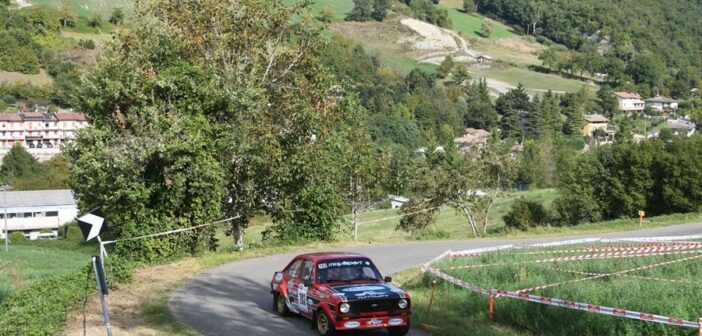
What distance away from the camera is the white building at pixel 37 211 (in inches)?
3839

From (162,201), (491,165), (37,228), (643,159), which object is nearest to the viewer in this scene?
(162,201)

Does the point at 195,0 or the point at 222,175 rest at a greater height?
the point at 195,0

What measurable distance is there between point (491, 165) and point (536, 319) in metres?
31.4

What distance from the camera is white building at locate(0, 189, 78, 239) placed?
320 feet

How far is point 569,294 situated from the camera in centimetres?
1383

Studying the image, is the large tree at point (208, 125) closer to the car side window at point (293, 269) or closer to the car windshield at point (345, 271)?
the car side window at point (293, 269)

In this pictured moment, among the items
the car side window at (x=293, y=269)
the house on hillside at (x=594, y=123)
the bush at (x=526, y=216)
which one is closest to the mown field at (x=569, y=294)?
the car side window at (x=293, y=269)

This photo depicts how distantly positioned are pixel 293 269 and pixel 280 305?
803mm

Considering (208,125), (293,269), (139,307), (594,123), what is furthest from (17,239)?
(594,123)

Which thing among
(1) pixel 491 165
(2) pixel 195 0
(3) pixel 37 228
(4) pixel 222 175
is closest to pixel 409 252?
(4) pixel 222 175

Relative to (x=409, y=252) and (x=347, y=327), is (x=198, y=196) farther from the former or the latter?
(x=347, y=327)

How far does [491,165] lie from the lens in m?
44.1

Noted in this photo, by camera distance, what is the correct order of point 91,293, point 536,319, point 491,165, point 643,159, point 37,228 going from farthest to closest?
1. point 37,228
2. point 643,159
3. point 491,165
4. point 91,293
5. point 536,319

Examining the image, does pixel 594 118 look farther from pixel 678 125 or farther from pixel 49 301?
pixel 49 301
